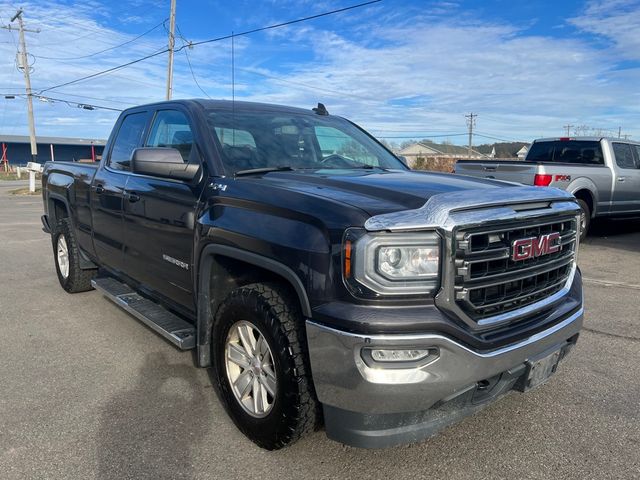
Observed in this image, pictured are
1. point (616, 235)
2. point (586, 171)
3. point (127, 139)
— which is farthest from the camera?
point (616, 235)

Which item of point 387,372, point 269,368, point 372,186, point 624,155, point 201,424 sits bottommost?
point 201,424

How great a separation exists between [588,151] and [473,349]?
950 centimetres

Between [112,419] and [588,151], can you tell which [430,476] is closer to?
[112,419]

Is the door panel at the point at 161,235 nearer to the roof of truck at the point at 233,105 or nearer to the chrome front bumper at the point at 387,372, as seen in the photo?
the roof of truck at the point at 233,105

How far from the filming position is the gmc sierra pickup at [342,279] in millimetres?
2223

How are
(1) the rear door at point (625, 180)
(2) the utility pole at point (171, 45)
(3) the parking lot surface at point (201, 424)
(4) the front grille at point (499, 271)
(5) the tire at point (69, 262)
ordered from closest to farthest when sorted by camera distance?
(4) the front grille at point (499, 271) < (3) the parking lot surface at point (201, 424) < (5) the tire at point (69, 262) < (1) the rear door at point (625, 180) < (2) the utility pole at point (171, 45)

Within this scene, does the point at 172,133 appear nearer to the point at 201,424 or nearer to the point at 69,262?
the point at 201,424

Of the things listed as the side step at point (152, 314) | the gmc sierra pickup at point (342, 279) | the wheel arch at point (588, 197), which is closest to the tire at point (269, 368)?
the gmc sierra pickup at point (342, 279)

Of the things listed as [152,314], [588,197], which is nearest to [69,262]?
[152,314]

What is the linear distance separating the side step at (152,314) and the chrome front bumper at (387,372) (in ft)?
4.43

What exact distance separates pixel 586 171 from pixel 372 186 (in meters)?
8.10

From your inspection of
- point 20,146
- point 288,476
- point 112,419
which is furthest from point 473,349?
point 20,146

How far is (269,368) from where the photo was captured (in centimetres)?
275

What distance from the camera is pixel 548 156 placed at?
428 inches
